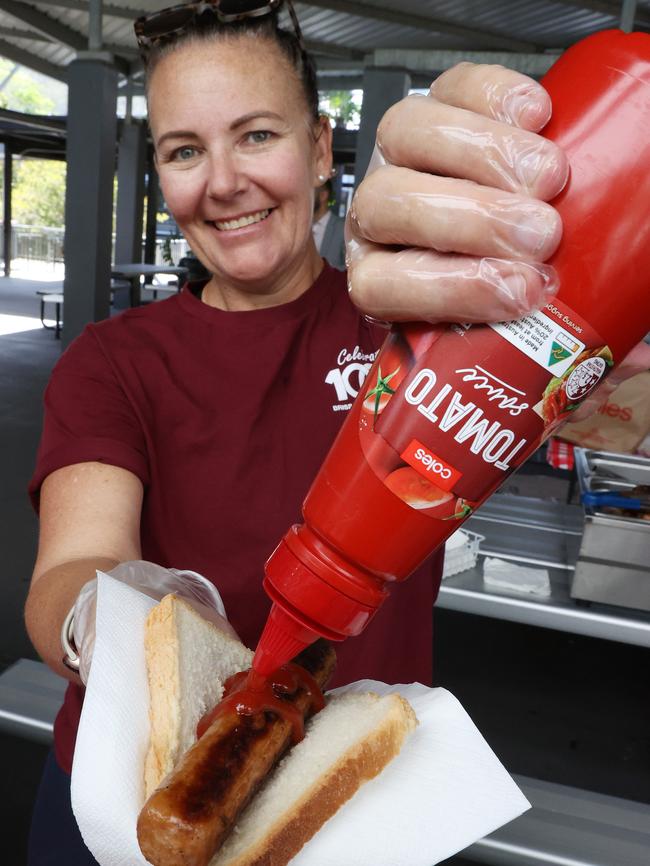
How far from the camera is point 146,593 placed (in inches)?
43.6

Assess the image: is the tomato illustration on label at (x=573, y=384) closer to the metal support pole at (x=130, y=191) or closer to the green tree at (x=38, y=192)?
the metal support pole at (x=130, y=191)

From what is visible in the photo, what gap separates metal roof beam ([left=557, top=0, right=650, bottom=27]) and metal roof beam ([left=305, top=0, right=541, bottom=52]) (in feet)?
6.96

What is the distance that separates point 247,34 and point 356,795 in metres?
1.23

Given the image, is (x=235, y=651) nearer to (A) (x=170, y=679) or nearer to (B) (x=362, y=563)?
(A) (x=170, y=679)

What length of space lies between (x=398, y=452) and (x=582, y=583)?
6.83ft

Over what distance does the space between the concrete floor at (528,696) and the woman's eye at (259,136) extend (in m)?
2.38

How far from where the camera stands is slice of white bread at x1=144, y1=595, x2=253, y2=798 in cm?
96

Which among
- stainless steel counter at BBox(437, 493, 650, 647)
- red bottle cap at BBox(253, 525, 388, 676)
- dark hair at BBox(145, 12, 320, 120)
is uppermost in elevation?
dark hair at BBox(145, 12, 320, 120)

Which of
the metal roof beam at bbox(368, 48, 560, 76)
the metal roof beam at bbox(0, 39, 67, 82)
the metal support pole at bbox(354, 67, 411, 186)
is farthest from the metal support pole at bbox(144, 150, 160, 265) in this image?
the metal support pole at bbox(354, 67, 411, 186)

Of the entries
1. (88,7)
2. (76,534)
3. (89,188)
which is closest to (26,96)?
(88,7)

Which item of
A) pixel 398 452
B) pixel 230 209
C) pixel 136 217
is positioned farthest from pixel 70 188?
pixel 398 452

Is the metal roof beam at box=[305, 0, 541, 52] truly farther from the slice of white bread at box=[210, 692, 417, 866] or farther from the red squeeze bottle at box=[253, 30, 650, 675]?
the slice of white bread at box=[210, 692, 417, 866]

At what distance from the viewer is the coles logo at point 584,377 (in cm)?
81

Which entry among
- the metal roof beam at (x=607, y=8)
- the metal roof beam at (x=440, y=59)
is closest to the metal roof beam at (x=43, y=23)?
the metal roof beam at (x=440, y=59)
